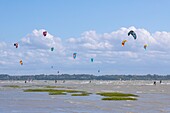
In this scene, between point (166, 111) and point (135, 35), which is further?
point (135, 35)

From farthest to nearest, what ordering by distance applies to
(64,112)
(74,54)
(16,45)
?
(74,54)
(16,45)
(64,112)

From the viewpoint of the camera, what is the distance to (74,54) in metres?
78.5

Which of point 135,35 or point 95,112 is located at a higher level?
point 135,35

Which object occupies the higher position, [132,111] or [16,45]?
[16,45]

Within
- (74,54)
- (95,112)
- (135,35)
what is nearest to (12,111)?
(95,112)

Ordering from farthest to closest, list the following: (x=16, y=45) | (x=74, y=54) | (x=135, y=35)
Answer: (x=74, y=54) → (x=16, y=45) → (x=135, y=35)

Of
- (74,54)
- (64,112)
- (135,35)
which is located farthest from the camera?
(74,54)

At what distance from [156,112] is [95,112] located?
5845 mm

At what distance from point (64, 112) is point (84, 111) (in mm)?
2134

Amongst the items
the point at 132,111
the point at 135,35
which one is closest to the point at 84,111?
the point at 132,111

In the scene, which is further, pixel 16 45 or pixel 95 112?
pixel 16 45

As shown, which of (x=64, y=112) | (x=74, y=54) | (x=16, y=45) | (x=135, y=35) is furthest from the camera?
(x=74, y=54)

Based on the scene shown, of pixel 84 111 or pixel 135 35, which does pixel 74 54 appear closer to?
pixel 135 35

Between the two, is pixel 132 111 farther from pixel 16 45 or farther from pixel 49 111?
pixel 16 45
